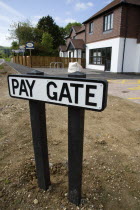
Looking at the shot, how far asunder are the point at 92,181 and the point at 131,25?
15.7 metres

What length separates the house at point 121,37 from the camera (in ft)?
45.1

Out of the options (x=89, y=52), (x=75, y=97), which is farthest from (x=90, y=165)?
(x=89, y=52)

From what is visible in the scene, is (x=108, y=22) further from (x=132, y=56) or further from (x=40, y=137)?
(x=40, y=137)

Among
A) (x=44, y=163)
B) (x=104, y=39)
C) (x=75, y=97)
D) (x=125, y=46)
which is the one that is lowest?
(x=44, y=163)

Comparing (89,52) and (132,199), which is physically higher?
(89,52)

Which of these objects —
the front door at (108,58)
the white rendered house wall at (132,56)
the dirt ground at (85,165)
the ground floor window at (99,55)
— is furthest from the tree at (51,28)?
the dirt ground at (85,165)

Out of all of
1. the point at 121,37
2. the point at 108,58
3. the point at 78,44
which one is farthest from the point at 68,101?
the point at 78,44

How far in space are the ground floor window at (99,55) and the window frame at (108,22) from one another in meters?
1.98

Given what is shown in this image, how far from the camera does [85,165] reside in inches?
87.0

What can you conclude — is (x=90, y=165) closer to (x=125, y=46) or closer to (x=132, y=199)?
(x=132, y=199)

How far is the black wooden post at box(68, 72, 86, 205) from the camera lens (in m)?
1.24

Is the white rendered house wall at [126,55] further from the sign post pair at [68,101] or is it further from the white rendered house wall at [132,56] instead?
the sign post pair at [68,101]

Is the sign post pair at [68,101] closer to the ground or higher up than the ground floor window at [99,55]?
closer to the ground

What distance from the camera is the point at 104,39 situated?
16.2 m
